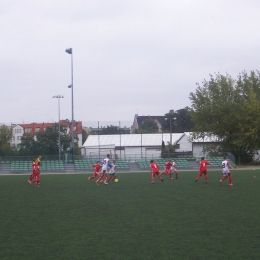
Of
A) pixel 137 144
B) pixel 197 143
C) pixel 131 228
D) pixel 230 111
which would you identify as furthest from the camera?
pixel 137 144

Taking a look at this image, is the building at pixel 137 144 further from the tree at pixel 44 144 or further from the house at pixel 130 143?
the tree at pixel 44 144

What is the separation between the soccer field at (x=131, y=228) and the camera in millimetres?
8641

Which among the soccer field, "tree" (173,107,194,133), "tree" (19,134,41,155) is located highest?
"tree" (173,107,194,133)

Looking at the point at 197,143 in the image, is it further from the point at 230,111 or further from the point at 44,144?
the point at 44,144

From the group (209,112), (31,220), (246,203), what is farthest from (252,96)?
(31,220)

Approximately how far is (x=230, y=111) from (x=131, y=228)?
42625 millimetres

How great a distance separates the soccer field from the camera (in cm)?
864

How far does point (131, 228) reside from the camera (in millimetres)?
11156

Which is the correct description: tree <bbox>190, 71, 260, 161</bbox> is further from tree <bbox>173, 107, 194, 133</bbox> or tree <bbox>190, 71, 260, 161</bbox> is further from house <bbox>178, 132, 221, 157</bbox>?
tree <bbox>173, 107, 194, 133</bbox>

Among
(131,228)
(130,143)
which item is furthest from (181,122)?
(131,228)

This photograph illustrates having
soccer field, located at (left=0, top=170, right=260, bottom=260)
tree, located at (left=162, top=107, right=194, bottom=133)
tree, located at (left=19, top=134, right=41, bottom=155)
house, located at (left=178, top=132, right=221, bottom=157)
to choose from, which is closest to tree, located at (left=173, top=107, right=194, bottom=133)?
tree, located at (left=162, top=107, right=194, bottom=133)

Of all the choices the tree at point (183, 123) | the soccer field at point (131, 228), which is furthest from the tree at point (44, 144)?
the tree at point (183, 123)

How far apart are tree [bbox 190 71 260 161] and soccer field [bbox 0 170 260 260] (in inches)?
1344

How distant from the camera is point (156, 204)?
52.2 ft
